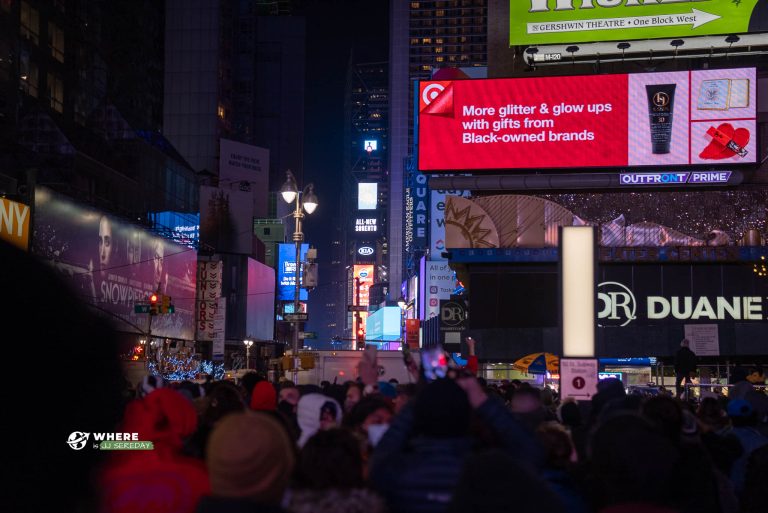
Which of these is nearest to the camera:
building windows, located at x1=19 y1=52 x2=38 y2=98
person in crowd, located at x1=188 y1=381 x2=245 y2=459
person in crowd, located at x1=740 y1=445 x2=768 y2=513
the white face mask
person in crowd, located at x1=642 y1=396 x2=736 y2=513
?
person in crowd, located at x1=740 y1=445 x2=768 y2=513

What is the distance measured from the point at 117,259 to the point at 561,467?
52.2m

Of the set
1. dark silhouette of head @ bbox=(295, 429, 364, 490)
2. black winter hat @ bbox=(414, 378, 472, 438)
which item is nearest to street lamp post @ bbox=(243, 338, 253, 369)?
black winter hat @ bbox=(414, 378, 472, 438)

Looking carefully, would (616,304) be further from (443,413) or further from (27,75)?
(443,413)

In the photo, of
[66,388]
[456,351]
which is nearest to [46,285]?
[66,388]

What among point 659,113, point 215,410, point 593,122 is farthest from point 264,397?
point 659,113

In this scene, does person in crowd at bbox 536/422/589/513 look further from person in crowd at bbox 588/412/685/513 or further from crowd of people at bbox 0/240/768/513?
person in crowd at bbox 588/412/685/513

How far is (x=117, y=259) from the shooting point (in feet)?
182

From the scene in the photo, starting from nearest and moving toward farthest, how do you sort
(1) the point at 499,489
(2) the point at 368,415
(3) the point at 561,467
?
1. (1) the point at 499,489
2. (3) the point at 561,467
3. (2) the point at 368,415

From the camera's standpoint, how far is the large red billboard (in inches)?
1588

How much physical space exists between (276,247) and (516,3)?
310 ft


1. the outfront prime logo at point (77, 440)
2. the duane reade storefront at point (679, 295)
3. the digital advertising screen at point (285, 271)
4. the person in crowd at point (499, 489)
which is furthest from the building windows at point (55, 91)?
the digital advertising screen at point (285, 271)

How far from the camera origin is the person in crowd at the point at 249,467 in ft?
11.6

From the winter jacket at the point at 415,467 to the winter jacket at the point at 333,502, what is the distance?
0.47 meters

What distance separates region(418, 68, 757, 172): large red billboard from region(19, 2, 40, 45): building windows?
28.3 metres
